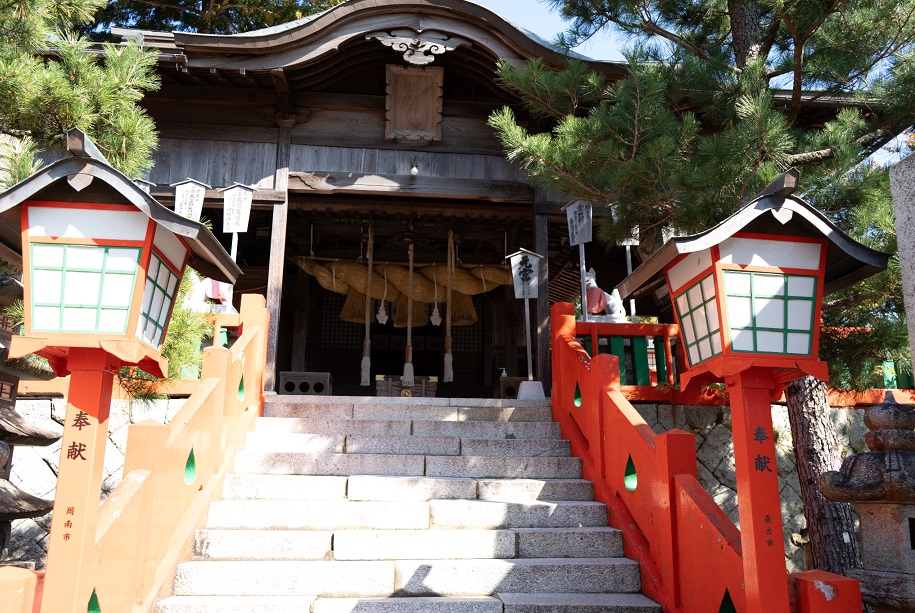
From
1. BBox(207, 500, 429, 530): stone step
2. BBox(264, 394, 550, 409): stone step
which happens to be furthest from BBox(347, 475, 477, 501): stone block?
BBox(264, 394, 550, 409): stone step

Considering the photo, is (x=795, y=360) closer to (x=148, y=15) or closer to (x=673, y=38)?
(x=673, y=38)

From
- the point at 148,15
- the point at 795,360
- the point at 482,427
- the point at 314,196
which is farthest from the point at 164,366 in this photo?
the point at 148,15

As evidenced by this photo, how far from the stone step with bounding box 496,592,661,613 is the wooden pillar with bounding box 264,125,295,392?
4.71m

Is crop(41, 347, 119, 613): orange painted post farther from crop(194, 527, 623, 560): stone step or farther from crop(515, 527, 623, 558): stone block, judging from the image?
crop(515, 527, 623, 558): stone block

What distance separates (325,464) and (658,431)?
3339 millimetres

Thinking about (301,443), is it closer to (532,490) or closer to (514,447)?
(514,447)

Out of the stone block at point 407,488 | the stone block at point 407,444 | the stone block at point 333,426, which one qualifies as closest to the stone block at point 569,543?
the stone block at point 407,488

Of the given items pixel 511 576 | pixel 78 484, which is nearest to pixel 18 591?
pixel 78 484

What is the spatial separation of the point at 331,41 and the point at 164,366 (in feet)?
20.4

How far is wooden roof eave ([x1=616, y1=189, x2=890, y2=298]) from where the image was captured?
11.1 feet

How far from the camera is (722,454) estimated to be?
742 cm

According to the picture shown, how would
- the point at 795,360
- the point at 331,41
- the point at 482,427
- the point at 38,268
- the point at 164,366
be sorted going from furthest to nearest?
the point at 331,41
the point at 482,427
the point at 164,366
the point at 795,360
the point at 38,268

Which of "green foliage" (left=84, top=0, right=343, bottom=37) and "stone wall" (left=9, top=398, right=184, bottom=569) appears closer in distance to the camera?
"stone wall" (left=9, top=398, right=184, bottom=569)

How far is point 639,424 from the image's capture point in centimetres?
511
